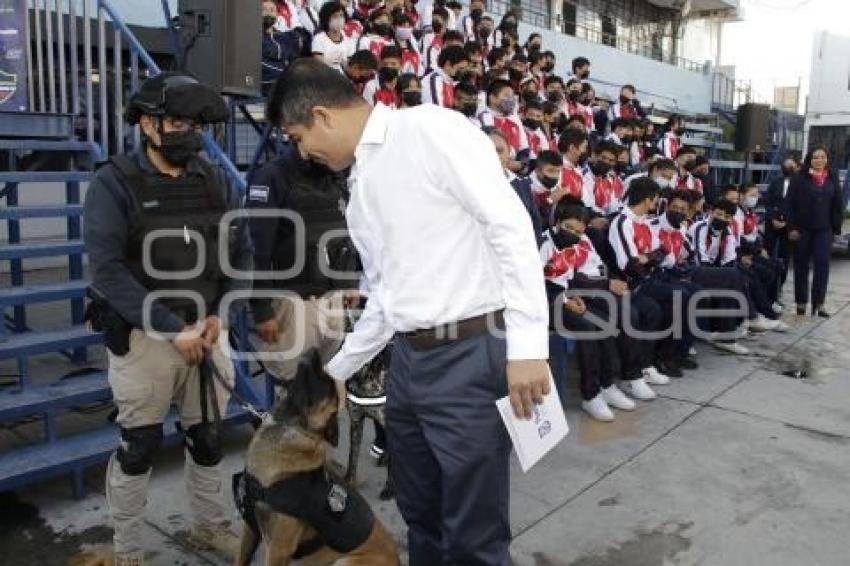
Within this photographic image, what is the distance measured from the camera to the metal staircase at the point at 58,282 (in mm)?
3421

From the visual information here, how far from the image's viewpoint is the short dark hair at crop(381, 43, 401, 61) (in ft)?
24.7

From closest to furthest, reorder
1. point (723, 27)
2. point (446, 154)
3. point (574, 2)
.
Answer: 1. point (446, 154)
2. point (574, 2)
3. point (723, 27)

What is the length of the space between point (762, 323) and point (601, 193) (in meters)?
2.13

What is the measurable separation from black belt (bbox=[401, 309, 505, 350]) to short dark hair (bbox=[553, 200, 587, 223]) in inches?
136

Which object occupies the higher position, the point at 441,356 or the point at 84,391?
the point at 441,356

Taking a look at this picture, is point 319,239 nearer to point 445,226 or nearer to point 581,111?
point 445,226

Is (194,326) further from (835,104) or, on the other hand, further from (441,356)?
(835,104)

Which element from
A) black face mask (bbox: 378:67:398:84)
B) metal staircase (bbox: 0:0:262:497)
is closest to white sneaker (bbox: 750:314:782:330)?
black face mask (bbox: 378:67:398:84)

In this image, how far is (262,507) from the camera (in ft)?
8.03

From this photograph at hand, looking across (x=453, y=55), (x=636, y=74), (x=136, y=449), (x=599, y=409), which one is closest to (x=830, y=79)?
(x=636, y=74)

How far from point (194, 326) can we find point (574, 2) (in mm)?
20739

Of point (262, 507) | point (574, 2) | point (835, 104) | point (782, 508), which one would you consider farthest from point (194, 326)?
point (574, 2)

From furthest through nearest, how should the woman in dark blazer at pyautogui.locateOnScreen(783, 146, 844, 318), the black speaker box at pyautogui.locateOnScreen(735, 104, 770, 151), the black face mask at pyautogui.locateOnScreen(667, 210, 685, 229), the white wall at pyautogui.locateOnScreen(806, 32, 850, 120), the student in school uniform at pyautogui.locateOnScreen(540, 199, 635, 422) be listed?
the white wall at pyautogui.locateOnScreen(806, 32, 850, 120) < the black speaker box at pyautogui.locateOnScreen(735, 104, 770, 151) < the woman in dark blazer at pyautogui.locateOnScreen(783, 146, 844, 318) < the black face mask at pyautogui.locateOnScreen(667, 210, 685, 229) < the student in school uniform at pyautogui.locateOnScreen(540, 199, 635, 422)

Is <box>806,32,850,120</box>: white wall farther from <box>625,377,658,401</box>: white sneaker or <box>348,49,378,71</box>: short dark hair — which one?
<box>625,377,658,401</box>: white sneaker
